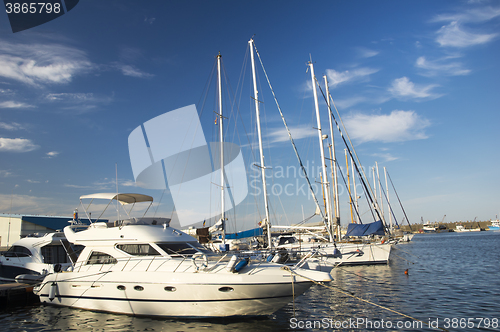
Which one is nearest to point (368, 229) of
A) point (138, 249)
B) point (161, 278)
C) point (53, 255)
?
point (138, 249)

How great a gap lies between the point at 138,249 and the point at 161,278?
241 cm

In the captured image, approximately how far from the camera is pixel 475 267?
67.6 feet

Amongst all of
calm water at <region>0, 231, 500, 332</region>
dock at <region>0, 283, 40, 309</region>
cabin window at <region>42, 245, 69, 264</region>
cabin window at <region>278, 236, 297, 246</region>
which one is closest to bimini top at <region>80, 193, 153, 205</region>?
calm water at <region>0, 231, 500, 332</region>

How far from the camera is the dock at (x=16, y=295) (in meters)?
14.0

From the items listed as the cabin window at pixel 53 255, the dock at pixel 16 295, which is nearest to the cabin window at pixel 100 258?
the dock at pixel 16 295

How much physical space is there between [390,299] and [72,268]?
13571mm

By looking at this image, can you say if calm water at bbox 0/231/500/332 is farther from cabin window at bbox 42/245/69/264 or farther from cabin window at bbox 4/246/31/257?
cabin window at bbox 4/246/31/257

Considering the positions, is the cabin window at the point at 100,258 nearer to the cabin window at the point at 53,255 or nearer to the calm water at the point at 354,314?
the calm water at the point at 354,314

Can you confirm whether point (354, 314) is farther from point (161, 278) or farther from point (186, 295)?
point (161, 278)

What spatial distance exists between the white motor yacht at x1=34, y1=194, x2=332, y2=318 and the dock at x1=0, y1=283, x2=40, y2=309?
2152 mm

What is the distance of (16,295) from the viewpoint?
1428 cm

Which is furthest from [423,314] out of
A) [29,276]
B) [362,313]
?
[29,276]

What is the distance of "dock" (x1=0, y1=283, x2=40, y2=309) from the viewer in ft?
45.9

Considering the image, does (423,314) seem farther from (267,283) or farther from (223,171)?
(223,171)
